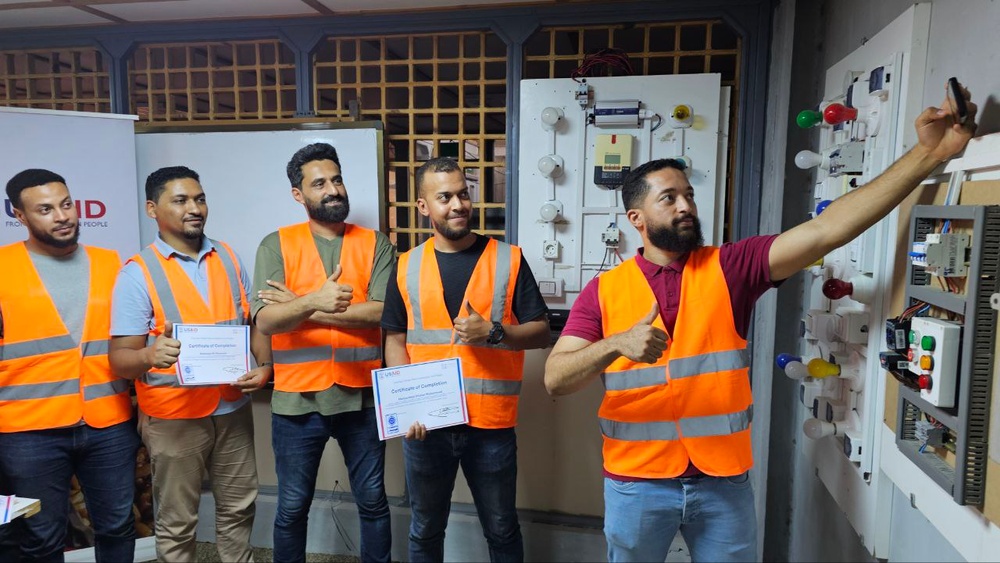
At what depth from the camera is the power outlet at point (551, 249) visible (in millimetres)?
2557

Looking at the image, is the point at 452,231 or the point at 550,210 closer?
the point at 452,231

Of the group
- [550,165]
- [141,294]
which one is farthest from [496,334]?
[141,294]

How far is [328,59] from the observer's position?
9.31ft

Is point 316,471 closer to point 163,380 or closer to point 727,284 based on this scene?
point 163,380

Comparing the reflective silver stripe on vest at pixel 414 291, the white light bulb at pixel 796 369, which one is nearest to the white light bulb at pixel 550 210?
the reflective silver stripe on vest at pixel 414 291

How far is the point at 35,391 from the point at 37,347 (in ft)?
0.51

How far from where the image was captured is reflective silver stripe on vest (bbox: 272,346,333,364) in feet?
7.26

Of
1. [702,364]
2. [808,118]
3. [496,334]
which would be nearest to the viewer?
[702,364]

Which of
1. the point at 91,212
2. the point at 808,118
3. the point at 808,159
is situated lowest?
the point at 91,212

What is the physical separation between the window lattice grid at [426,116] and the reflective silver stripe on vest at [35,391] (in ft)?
4.56

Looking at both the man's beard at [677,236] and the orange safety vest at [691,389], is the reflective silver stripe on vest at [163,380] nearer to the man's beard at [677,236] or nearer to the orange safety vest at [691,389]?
the orange safety vest at [691,389]

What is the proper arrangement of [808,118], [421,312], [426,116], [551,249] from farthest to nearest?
[426,116], [551,249], [421,312], [808,118]

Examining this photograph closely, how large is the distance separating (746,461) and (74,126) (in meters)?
2.78

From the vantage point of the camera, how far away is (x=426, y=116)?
2.86 m
